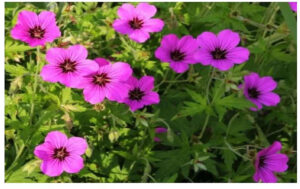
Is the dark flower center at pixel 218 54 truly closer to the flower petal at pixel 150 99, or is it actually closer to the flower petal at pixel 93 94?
the flower petal at pixel 150 99

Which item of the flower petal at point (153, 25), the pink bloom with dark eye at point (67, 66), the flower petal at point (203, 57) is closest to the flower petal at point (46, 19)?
the pink bloom with dark eye at point (67, 66)

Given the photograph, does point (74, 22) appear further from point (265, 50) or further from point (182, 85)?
point (265, 50)

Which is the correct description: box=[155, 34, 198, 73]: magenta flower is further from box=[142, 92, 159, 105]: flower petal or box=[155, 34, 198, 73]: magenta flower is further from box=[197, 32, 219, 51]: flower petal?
box=[142, 92, 159, 105]: flower petal

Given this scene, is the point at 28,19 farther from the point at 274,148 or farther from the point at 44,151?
the point at 274,148

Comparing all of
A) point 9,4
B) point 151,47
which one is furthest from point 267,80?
point 9,4

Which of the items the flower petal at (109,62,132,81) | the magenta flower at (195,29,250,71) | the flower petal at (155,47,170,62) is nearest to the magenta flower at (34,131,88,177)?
the flower petal at (109,62,132,81)

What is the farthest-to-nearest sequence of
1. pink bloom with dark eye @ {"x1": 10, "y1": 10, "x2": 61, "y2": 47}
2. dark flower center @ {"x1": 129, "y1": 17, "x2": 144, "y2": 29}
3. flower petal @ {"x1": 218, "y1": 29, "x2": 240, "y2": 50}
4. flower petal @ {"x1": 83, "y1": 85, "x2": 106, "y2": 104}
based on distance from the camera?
dark flower center @ {"x1": 129, "y1": 17, "x2": 144, "y2": 29}
flower petal @ {"x1": 218, "y1": 29, "x2": 240, "y2": 50}
pink bloom with dark eye @ {"x1": 10, "y1": 10, "x2": 61, "y2": 47}
flower petal @ {"x1": 83, "y1": 85, "x2": 106, "y2": 104}

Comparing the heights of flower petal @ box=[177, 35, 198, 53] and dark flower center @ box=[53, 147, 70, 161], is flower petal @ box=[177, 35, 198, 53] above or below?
above
